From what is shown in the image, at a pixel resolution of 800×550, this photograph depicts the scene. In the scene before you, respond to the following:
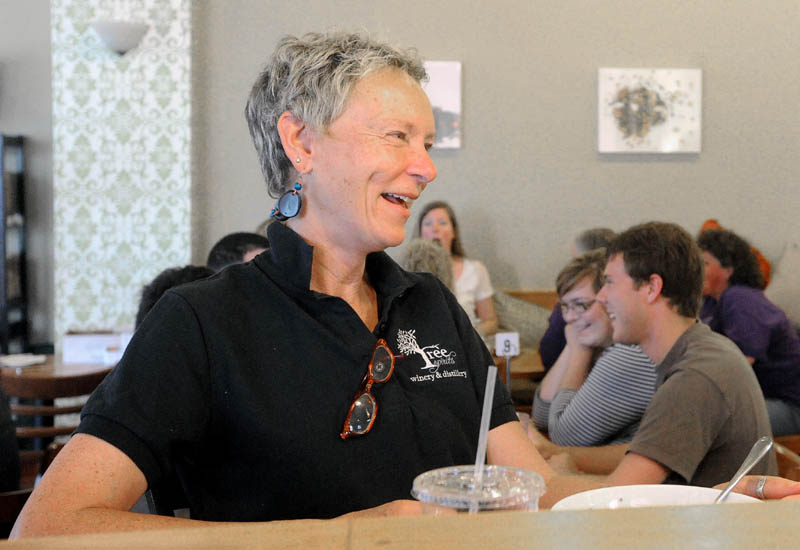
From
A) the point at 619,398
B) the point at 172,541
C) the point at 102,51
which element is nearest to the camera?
the point at 172,541

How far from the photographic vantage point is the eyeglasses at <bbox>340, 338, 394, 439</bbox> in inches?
47.2

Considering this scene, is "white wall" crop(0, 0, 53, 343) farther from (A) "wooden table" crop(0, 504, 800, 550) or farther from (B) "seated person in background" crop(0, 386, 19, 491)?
(A) "wooden table" crop(0, 504, 800, 550)

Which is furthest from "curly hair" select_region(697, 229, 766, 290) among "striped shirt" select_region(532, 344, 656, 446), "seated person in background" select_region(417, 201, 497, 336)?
"striped shirt" select_region(532, 344, 656, 446)

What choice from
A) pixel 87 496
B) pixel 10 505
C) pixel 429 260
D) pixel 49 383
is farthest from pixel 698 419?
pixel 49 383

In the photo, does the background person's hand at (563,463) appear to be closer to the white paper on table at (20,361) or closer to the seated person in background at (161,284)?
the seated person in background at (161,284)

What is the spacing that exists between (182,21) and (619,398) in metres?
3.99

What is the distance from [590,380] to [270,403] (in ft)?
6.21

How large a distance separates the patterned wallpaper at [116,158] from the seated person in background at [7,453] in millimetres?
2788

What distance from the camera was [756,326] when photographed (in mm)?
4059

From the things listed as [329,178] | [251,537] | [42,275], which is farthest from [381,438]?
[42,275]

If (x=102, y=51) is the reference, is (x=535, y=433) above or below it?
below

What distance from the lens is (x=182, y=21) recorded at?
5.47 m

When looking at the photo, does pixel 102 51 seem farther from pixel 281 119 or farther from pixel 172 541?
pixel 172 541

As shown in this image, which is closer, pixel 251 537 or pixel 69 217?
pixel 251 537
